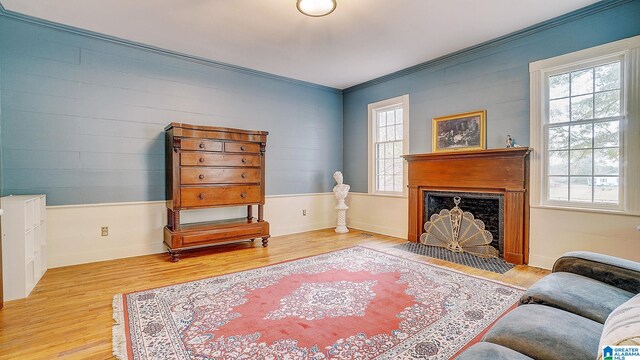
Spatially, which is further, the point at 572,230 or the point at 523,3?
the point at 572,230

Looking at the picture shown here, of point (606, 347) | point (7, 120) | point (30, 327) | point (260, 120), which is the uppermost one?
point (260, 120)

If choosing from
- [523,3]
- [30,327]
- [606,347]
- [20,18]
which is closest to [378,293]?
[606,347]

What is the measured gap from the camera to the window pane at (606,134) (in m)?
2.94

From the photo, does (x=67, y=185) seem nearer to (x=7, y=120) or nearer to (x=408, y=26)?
(x=7, y=120)

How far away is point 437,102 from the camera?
439cm

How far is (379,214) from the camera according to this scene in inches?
207

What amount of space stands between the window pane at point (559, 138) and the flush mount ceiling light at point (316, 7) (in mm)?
2816

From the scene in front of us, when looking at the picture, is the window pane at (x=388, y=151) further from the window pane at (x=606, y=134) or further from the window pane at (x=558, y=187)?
the window pane at (x=606, y=134)

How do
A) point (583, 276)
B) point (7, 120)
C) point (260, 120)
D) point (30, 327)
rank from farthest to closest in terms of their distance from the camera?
point (260, 120) < point (7, 120) < point (30, 327) < point (583, 276)

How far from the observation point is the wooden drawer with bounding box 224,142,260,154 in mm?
3994

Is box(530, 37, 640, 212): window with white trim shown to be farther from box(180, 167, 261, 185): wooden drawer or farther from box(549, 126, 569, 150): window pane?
box(180, 167, 261, 185): wooden drawer

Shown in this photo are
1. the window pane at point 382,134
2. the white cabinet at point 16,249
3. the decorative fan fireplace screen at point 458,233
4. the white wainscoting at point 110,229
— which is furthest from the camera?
the window pane at point 382,134

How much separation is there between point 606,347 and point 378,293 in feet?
6.65

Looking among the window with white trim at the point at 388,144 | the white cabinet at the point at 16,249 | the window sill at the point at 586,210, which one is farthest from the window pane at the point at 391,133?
the white cabinet at the point at 16,249
